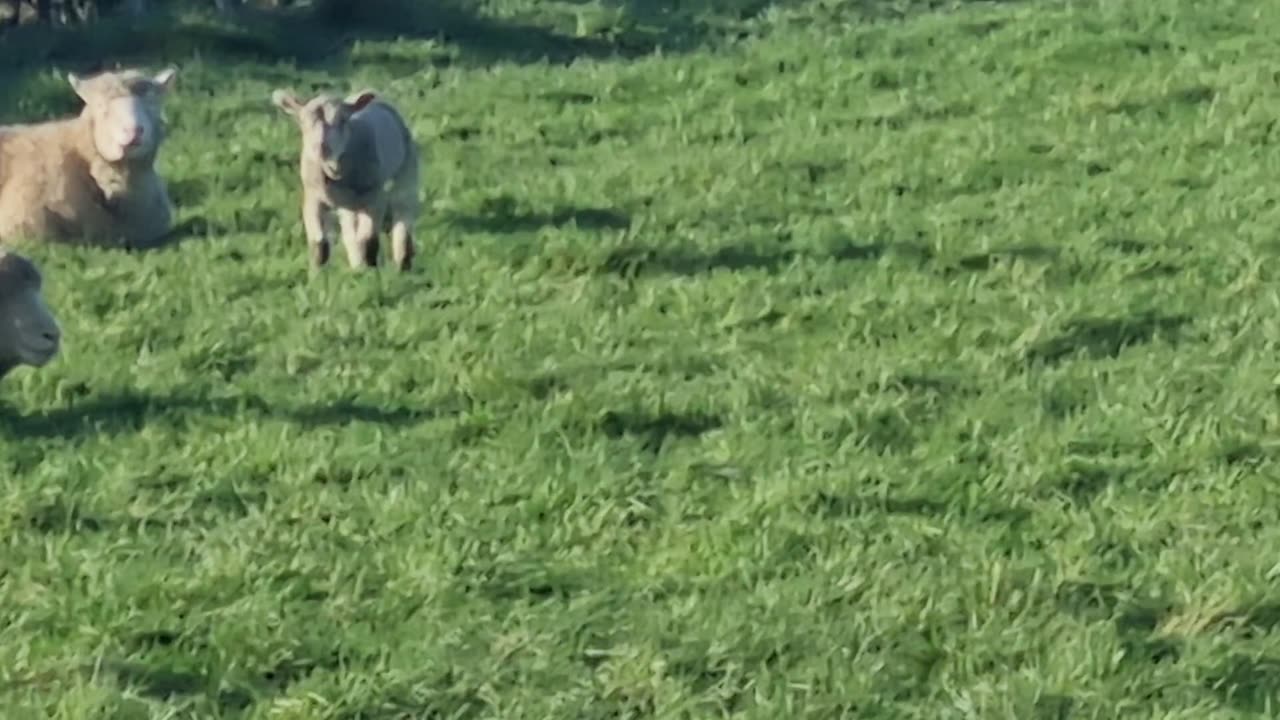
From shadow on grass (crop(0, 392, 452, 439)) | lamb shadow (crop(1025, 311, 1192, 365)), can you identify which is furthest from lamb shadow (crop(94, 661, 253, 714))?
lamb shadow (crop(1025, 311, 1192, 365))

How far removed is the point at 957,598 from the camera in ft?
21.2

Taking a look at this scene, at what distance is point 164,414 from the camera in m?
8.45

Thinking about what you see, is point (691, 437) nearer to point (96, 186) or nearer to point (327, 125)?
point (327, 125)

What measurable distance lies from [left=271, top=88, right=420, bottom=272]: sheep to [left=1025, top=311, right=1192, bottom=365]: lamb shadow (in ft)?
10.8

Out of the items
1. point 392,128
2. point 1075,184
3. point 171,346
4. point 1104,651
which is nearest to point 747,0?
point 1075,184

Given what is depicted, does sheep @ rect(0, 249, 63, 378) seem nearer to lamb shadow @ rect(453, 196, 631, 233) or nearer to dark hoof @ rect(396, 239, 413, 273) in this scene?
dark hoof @ rect(396, 239, 413, 273)

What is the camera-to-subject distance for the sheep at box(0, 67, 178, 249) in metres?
11.9

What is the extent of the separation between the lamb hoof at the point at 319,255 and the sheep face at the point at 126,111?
1408 millimetres

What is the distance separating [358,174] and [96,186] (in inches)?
82.2

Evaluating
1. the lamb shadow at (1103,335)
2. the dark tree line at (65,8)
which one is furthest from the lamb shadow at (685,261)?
the dark tree line at (65,8)

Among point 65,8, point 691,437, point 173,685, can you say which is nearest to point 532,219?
point 691,437

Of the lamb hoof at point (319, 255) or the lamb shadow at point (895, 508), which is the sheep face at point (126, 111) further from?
the lamb shadow at point (895, 508)

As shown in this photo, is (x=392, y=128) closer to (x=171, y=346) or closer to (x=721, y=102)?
(x=171, y=346)

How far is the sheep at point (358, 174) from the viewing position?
10.8 metres
